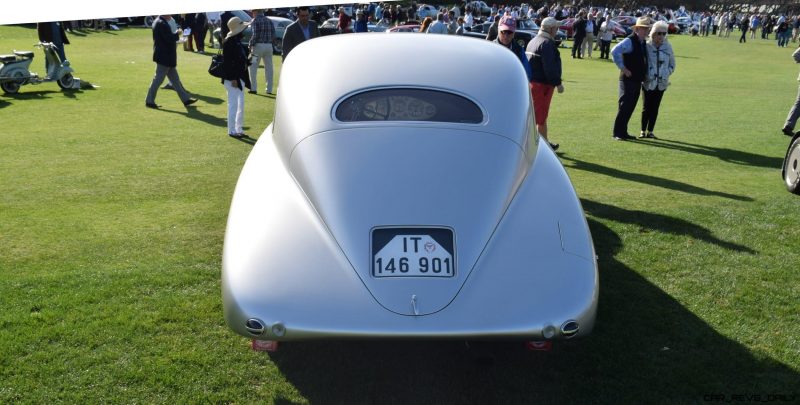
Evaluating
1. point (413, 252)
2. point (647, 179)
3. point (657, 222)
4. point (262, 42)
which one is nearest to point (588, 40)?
point (262, 42)

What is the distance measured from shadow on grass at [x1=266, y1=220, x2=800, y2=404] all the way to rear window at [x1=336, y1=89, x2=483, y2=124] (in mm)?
1486

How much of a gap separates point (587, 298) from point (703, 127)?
37.0 ft

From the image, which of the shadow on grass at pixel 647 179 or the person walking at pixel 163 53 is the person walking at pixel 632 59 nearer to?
the shadow on grass at pixel 647 179

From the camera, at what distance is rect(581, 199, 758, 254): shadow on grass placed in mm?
7023

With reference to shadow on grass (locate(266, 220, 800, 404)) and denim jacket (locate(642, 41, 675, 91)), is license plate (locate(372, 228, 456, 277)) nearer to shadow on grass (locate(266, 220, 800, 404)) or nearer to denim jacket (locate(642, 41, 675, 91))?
shadow on grass (locate(266, 220, 800, 404))

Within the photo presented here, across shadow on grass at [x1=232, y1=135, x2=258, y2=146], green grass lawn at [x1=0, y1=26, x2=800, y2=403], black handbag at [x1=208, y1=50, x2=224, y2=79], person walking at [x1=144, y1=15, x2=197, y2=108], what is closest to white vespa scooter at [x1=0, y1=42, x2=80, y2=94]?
person walking at [x1=144, y1=15, x2=197, y2=108]

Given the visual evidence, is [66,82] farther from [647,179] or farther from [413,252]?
[413,252]

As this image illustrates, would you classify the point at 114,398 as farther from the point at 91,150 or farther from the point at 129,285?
the point at 91,150

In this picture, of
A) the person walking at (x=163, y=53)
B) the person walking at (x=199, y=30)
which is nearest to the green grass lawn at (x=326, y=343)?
the person walking at (x=163, y=53)

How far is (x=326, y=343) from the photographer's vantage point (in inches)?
193

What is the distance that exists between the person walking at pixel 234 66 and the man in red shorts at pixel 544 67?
14.2ft

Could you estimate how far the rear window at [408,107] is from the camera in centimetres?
489

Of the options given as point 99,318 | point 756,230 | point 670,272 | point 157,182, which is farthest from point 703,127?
point 99,318

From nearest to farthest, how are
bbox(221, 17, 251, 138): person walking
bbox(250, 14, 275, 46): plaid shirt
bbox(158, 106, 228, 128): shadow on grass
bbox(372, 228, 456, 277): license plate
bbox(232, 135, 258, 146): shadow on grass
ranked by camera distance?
bbox(372, 228, 456, 277): license plate < bbox(221, 17, 251, 138): person walking < bbox(232, 135, 258, 146): shadow on grass < bbox(158, 106, 228, 128): shadow on grass < bbox(250, 14, 275, 46): plaid shirt
